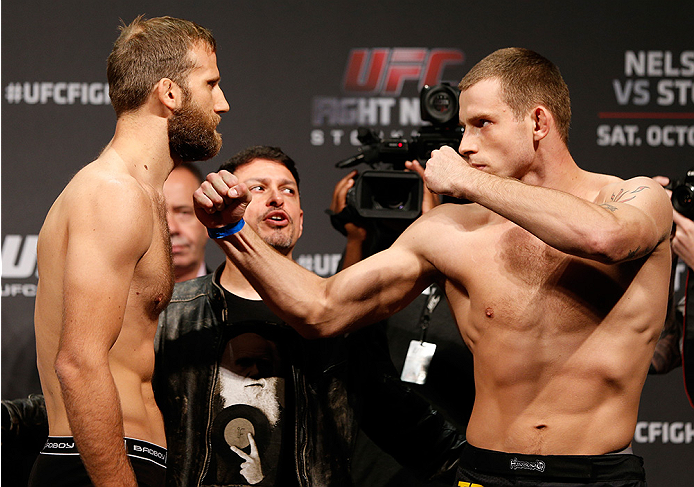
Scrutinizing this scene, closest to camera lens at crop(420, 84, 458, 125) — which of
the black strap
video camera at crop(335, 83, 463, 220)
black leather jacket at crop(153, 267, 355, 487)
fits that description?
video camera at crop(335, 83, 463, 220)

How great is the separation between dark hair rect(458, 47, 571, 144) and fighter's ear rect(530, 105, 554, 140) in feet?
0.05

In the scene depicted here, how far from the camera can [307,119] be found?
3.31m

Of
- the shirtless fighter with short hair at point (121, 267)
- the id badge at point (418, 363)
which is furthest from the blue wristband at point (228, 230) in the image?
the id badge at point (418, 363)

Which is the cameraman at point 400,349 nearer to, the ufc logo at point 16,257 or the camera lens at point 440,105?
the camera lens at point 440,105

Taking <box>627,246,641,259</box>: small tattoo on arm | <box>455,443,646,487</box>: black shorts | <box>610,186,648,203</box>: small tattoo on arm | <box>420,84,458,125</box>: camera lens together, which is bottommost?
<box>455,443,646,487</box>: black shorts

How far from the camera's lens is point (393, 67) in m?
3.31

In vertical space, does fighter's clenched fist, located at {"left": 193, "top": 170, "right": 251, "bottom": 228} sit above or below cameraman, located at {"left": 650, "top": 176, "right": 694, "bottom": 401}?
above

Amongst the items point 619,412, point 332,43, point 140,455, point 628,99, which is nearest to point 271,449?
point 140,455

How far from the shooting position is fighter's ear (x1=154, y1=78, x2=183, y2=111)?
166 cm

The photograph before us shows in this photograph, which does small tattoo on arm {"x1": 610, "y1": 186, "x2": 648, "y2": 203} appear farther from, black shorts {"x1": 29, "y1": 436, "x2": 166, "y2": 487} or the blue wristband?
black shorts {"x1": 29, "y1": 436, "x2": 166, "y2": 487}

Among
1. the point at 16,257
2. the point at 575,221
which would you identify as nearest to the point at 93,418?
the point at 575,221

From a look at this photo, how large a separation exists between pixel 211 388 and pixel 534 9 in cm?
234

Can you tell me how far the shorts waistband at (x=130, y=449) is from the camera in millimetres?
1422

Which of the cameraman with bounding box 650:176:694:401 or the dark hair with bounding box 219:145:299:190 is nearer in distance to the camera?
the dark hair with bounding box 219:145:299:190
